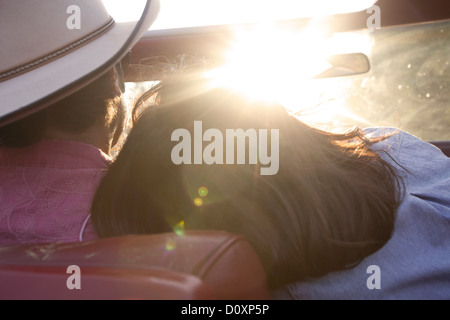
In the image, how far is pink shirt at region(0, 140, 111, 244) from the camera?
118 cm

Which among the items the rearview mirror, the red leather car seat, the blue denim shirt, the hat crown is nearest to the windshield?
the rearview mirror

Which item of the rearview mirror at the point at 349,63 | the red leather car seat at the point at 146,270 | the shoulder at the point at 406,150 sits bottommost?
the red leather car seat at the point at 146,270

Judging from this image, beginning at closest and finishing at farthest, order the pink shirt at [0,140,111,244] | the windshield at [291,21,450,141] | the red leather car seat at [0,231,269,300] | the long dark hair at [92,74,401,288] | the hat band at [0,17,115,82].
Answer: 1. the red leather car seat at [0,231,269,300]
2. the long dark hair at [92,74,401,288]
3. the pink shirt at [0,140,111,244]
4. the hat band at [0,17,115,82]
5. the windshield at [291,21,450,141]

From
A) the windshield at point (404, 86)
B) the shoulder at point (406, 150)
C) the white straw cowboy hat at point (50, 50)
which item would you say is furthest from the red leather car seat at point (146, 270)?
the windshield at point (404, 86)

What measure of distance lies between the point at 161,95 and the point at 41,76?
364 mm

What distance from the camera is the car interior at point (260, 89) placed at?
72 centimetres

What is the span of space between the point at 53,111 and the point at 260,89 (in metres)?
0.67

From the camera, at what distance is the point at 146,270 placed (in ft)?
2.33

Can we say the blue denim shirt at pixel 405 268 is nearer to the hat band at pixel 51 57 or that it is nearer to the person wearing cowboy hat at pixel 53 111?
the person wearing cowboy hat at pixel 53 111

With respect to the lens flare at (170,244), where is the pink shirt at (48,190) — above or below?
above

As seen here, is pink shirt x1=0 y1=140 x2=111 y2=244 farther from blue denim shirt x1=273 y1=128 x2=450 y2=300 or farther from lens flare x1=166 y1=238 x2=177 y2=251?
blue denim shirt x1=273 y1=128 x2=450 y2=300

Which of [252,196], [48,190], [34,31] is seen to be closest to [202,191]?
[252,196]

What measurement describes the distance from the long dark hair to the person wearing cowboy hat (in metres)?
0.18

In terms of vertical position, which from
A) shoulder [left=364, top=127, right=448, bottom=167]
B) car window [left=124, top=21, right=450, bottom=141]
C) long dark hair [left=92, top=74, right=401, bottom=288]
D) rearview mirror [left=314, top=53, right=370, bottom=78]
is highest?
car window [left=124, top=21, right=450, bottom=141]
